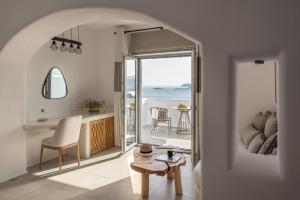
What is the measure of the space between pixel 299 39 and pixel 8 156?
12.4 ft

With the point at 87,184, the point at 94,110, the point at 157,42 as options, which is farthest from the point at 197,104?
the point at 87,184

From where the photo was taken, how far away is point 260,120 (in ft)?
10.5

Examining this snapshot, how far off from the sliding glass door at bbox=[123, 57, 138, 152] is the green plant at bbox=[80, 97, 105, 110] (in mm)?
627

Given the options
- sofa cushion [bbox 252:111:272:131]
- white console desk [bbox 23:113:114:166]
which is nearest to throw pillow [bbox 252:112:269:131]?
sofa cushion [bbox 252:111:272:131]

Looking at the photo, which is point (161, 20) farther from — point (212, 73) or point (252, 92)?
point (252, 92)

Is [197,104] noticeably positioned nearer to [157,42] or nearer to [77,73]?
[157,42]

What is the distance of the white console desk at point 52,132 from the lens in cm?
369

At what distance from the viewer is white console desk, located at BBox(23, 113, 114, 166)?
12.1 ft

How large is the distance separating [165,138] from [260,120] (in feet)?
11.4

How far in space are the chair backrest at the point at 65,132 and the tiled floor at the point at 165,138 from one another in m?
2.51

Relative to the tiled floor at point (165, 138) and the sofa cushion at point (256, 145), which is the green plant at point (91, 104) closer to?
the tiled floor at point (165, 138)

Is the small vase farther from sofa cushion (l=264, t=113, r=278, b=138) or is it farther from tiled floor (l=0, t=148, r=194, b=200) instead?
sofa cushion (l=264, t=113, r=278, b=138)

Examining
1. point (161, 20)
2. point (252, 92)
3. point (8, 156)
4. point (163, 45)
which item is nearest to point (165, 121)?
point (163, 45)

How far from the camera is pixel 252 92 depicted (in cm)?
357
